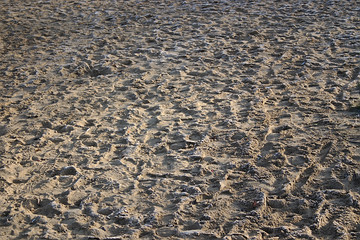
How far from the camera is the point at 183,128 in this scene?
165 inches

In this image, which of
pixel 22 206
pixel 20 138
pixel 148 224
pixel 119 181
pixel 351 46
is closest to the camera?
pixel 148 224

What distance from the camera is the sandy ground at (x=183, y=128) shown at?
9.91 ft

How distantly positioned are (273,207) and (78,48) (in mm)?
4179

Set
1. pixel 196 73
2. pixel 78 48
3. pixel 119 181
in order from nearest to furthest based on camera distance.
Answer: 1. pixel 119 181
2. pixel 196 73
3. pixel 78 48

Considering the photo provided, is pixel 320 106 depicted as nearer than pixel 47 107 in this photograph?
Yes

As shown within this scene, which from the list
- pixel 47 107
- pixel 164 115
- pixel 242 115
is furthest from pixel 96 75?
pixel 242 115

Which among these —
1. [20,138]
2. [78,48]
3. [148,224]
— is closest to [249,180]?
[148,224]

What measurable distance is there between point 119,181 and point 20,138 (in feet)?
3.98

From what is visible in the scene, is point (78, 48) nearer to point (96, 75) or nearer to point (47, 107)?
point (96, 75)

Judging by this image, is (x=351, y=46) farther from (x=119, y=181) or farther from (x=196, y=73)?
(x=119, y=181)

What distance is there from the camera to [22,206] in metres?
3.19

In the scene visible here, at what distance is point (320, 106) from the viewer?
4.36 metres

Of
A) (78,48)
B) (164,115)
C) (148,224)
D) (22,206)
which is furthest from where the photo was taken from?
(78,48)

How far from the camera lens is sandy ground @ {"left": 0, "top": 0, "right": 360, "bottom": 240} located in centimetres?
302
